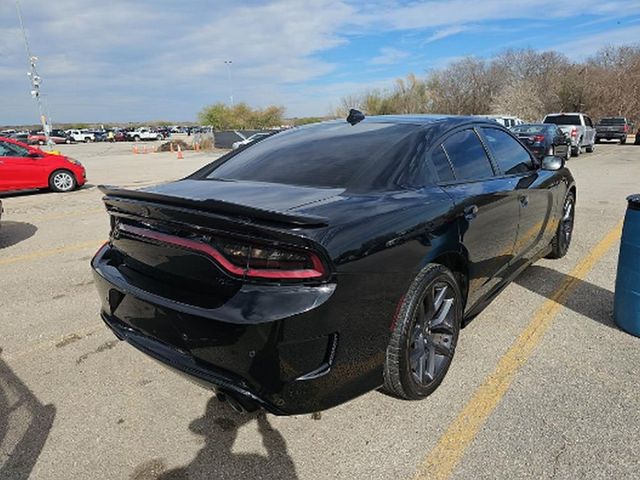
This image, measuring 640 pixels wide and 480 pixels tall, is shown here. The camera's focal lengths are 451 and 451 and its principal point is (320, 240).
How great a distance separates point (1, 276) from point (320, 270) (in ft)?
15.3

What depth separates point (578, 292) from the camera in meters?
4.14

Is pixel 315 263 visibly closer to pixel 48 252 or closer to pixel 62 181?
pixel 48 252

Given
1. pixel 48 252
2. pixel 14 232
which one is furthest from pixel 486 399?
pixel 14 232

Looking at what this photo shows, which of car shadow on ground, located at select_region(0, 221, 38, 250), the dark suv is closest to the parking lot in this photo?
car shadow on ground, located at select_region(0, 221, 38, 250)

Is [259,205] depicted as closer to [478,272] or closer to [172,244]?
[172,244]

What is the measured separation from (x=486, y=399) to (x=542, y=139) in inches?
596

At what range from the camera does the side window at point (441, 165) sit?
9.34ft

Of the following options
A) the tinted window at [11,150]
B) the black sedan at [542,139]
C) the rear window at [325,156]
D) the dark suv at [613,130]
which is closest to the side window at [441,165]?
the rear window at [325,156]

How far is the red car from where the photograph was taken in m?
10.4

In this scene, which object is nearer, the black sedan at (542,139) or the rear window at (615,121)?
the black sedan at (542,139)

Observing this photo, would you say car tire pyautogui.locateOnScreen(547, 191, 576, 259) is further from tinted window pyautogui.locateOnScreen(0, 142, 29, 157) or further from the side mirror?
tinted window pyautogui.locateOnScreen(0, 142, 29, 157)

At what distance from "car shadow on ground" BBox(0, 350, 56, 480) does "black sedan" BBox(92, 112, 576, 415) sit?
65cm

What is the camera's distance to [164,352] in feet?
7.29

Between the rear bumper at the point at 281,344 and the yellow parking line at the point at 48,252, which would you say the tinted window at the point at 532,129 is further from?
the rear bumper at the point at 281,344
